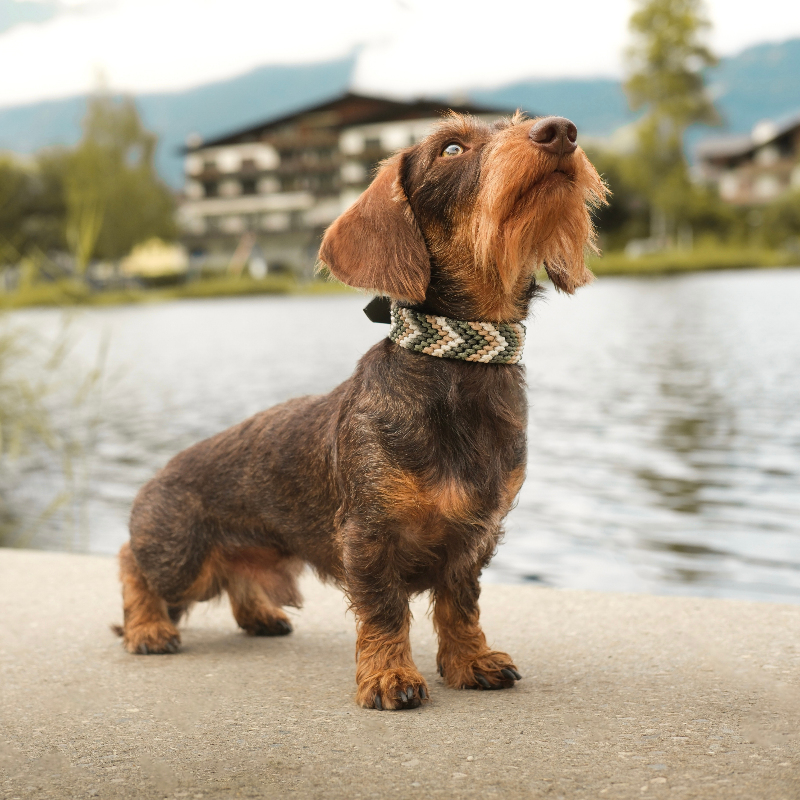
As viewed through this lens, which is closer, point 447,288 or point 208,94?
point 447,288

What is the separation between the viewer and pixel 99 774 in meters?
2.61

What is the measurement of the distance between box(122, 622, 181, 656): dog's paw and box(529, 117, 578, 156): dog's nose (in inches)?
89.0

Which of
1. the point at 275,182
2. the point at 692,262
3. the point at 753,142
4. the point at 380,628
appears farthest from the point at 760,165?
the point at 380,628

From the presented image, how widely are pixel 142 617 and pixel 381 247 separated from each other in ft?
5.83

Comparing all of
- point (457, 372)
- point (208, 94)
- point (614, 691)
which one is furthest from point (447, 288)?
point (208, 94)

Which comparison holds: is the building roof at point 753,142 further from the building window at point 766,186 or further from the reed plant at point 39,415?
the reed plant at point 39,415

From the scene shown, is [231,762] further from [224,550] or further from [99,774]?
[224,550]

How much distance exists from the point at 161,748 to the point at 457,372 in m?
1.31

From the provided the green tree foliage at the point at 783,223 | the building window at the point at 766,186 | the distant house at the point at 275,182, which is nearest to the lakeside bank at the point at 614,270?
the green tree foliage at the point at 783,223

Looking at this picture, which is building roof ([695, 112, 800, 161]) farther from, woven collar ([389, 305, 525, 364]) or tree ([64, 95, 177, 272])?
woven collar ([389, 305, 525, 364])

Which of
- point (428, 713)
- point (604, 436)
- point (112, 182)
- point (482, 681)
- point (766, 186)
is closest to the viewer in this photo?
point (428, 713)

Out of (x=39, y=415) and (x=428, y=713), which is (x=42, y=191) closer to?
(x=39, y=415)

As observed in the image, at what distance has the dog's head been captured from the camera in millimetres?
2738

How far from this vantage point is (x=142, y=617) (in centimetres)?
381
